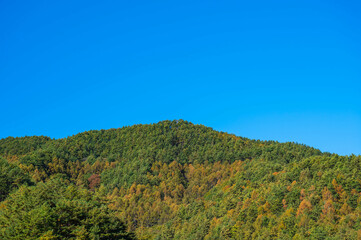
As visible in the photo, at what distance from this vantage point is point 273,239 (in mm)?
123938

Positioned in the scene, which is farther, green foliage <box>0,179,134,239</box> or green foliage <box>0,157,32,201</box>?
green foliage <box>0,157,32,201</box>

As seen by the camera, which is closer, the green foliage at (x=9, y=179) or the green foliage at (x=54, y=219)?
the green foliage at (x=54, y=219)

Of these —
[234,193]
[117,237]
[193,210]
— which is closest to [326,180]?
[234,193]

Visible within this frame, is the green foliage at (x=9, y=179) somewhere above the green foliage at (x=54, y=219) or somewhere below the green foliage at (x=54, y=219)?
above

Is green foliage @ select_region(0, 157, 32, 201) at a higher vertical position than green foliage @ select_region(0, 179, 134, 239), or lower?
higher

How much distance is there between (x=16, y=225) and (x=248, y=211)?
93.0 meters

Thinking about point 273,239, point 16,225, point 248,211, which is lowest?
point 16,225

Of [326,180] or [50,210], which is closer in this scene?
[50,210]

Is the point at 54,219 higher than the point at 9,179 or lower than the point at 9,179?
lower

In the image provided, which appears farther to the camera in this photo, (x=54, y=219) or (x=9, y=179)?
(x=9, y=179)

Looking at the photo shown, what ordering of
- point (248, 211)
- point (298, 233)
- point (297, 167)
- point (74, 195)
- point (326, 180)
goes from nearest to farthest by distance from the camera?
point (74, 195) → point (298, 233) → point (326, 180) → point (248, 211) → point (297, 167)

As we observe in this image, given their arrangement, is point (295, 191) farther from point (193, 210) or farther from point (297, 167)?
point (193, 210)

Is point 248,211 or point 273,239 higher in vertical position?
point 248,211

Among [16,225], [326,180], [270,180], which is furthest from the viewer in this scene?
[270,180]
